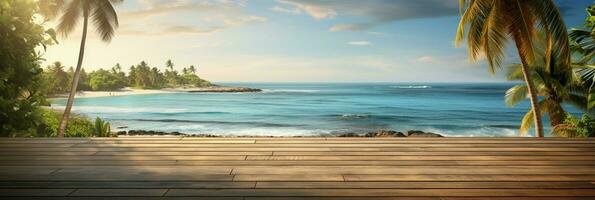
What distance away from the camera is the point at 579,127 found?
342 inches

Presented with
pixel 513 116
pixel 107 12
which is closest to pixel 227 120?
pixel 107 12

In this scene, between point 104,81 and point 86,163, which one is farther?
point 104,81

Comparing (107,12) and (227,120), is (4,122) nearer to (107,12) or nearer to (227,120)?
(107,12)

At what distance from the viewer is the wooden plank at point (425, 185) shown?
7.54 feet

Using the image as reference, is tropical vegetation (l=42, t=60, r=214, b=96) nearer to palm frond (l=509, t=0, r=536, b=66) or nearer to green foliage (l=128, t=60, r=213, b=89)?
green foliage (l=128, t=60, r=213, b=89)

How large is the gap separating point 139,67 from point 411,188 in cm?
8505

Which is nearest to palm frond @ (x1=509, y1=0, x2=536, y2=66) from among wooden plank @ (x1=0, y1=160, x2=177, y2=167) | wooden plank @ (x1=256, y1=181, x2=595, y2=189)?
wooden plank @ (x1=256, y1=181, x2=595, y2=189)

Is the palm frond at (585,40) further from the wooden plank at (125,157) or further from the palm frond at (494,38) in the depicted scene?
the wooden plank at (125,157)

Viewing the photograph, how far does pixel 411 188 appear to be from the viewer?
2271mm

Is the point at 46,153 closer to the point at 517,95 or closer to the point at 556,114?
the point at 517,95

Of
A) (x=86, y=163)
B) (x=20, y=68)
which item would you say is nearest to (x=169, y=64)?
(x=20, y=68)

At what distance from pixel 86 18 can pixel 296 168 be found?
12.9 metres

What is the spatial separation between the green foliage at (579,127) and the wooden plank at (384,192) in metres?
7.94

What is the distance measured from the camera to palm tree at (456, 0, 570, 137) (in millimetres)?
6984
